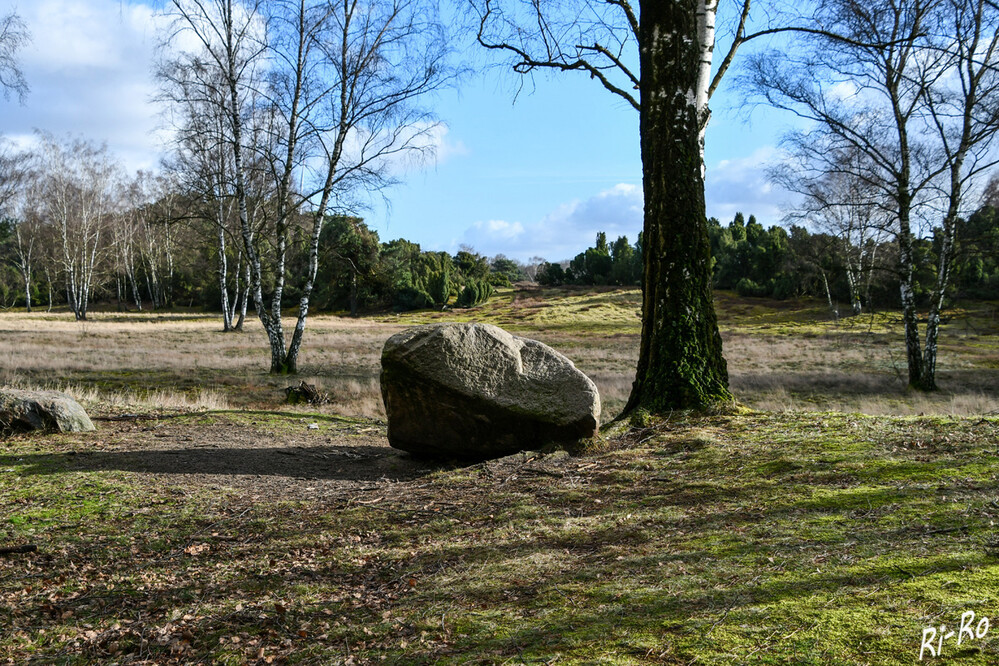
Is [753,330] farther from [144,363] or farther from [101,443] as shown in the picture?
[101,443]

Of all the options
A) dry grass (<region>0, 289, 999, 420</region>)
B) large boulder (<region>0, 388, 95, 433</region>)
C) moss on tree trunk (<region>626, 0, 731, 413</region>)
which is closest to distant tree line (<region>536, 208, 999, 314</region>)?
dry grass (<region>0, 289, 999, 420</region>)

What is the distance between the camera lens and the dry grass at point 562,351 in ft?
45.1

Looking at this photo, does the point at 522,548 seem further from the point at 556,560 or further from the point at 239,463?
the point at 239,463

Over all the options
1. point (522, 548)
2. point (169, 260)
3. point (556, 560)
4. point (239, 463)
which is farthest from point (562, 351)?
point (169, 260)

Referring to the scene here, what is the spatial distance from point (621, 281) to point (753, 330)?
24.9 metres

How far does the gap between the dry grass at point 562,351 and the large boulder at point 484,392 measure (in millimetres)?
5222

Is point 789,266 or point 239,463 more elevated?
point 789,266

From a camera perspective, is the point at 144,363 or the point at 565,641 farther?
the point at 144,363

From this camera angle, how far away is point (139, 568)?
3953 millimetres

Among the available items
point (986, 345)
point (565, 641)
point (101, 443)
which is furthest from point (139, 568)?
point (986, 345)

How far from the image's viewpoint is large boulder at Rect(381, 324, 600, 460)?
6.69 metres

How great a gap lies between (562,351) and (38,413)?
20604 millimetres

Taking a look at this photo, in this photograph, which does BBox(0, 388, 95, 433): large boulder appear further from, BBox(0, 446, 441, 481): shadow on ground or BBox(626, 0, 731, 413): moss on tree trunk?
BBox(626, 0, 731, 413): moss on tree trunk

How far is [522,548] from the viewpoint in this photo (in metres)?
3.90
